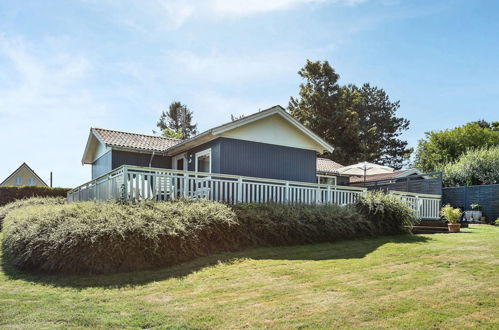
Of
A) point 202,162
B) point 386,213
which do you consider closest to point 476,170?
point 386,213

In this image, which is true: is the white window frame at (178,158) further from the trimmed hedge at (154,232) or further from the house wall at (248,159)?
the trimmed hedge at (154,232)

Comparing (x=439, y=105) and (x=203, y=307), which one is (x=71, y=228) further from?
(x=439, y=105)

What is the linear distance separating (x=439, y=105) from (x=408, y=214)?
51.3ft

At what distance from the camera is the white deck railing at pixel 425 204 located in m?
13.5

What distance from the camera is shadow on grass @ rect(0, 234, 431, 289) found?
595 centimetres

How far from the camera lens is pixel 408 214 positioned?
10.7 m

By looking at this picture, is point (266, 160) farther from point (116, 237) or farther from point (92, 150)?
point (92, 150)

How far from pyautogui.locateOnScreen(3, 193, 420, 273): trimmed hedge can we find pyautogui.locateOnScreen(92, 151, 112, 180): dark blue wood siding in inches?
285

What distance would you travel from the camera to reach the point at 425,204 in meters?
14.1

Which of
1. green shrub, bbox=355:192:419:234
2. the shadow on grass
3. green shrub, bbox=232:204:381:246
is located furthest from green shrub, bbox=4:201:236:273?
green shrub, bbox=355:192:419:234

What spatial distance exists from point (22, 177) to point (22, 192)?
23402mm

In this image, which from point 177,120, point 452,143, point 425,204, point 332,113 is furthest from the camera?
point 177,120

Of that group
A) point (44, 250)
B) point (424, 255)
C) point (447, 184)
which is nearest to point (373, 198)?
point (424, 255)

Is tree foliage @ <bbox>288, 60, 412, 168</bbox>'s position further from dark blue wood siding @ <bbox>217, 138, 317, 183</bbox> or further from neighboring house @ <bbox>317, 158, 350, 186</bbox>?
dark blue wood siding @ <bbox>217, 138, 317, 183</bbox>
